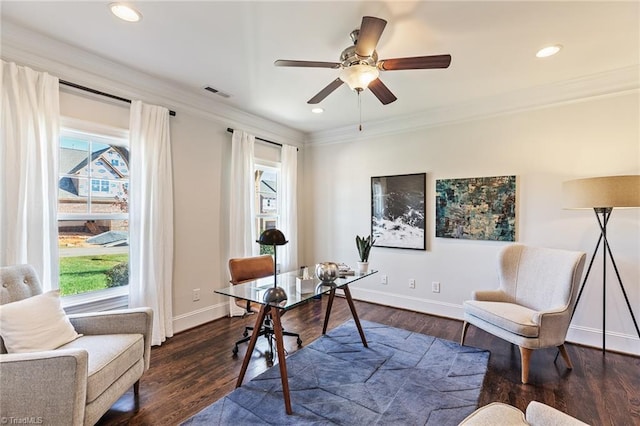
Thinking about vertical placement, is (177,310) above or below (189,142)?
below

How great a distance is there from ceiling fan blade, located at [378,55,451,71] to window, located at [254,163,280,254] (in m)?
2.66

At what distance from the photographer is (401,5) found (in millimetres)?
1854

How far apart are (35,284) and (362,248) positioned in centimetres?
264

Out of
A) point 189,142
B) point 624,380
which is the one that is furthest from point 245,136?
point 624,380

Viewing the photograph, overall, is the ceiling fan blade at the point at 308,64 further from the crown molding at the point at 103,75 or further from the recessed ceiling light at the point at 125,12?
the crown molding at the point at 103,75

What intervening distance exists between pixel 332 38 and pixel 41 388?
9.02 ft

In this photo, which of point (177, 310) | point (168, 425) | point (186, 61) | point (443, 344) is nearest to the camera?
point (168, 425)

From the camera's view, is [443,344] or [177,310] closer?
[443,344]

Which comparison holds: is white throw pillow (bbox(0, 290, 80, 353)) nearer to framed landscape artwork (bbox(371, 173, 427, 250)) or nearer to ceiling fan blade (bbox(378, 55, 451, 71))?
ceiling fan blade (bbox(378, 55, 451, 71))

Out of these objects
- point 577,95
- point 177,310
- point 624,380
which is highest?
point 577,95

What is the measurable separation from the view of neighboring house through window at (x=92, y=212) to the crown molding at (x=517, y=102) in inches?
122

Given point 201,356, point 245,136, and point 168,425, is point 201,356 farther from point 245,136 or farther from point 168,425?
point 245,136

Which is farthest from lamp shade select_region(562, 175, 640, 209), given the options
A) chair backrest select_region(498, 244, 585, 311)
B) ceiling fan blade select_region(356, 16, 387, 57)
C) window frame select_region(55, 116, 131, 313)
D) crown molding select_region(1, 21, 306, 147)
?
window frame select_region(55, 116, 131, 313)

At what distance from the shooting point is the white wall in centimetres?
278
